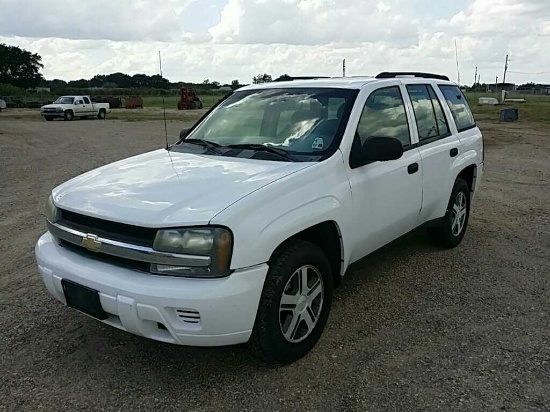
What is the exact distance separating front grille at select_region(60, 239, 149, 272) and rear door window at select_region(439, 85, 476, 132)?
3804mm

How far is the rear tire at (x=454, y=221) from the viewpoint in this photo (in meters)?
5.33

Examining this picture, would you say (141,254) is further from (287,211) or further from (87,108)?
(87,108)

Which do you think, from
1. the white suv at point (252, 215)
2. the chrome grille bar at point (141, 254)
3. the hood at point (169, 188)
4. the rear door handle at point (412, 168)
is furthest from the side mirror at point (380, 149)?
the chrome grille bar at point (141, 254)

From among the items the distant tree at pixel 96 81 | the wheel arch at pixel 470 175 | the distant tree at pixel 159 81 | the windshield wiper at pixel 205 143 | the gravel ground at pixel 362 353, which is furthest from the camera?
A: the distant tree at pixel 96 81

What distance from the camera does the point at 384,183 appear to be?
400 centimetres

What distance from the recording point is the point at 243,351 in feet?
11.4

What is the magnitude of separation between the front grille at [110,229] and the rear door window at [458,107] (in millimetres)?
3741

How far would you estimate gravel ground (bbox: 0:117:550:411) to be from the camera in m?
2.97

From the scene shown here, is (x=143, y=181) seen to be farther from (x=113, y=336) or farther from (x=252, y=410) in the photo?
(x=252, y=410)

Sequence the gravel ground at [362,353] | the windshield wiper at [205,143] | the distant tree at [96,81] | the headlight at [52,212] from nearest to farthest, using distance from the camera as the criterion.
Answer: the gravel ground at [362,353] → the headlight at [52,212] → the windshield wiper at [205,143] → the distant tree at [96,81]

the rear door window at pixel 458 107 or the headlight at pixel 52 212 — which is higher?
the rear door window at pixel 458 107

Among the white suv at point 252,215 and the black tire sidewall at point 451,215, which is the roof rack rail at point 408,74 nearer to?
the white suv at point 252,215

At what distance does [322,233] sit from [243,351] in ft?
3.11

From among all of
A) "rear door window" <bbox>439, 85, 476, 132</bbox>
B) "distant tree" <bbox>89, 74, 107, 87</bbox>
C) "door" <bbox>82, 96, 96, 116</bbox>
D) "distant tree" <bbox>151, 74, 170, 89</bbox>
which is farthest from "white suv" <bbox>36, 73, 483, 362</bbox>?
"distant tree" <bbox>89, 74, 107, 87</bbox>
